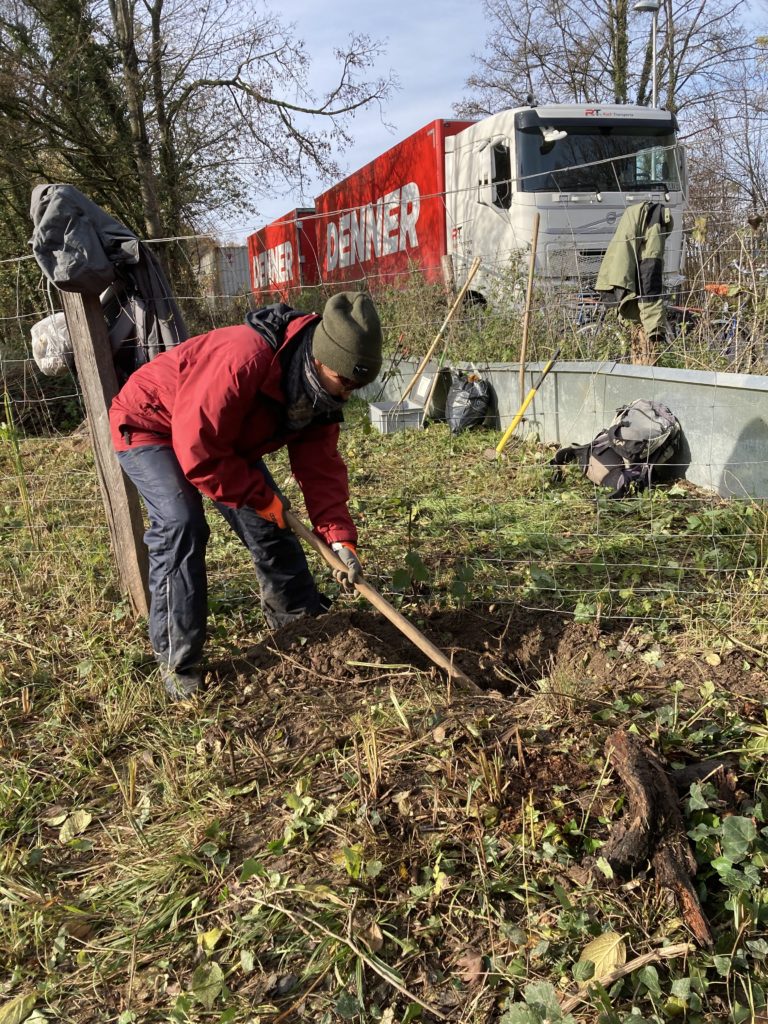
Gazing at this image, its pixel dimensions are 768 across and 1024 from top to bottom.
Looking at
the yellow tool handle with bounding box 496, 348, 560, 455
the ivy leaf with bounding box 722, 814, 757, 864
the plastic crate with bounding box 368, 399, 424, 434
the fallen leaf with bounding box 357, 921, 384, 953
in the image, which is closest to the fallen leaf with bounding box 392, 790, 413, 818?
the fallen leaf with bounding box 357, 921, 384, 953

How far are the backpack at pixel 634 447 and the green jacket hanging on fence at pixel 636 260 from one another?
2.26 meters

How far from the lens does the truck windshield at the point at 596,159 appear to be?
8.98m

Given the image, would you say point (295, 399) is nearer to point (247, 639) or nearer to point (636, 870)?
point (247, 639)

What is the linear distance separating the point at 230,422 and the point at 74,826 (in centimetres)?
129

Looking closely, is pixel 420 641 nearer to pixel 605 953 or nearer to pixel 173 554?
pixel 173 554

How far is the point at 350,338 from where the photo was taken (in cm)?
231

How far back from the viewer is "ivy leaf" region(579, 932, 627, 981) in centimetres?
160

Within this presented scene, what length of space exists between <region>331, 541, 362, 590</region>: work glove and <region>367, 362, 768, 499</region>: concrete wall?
238 centimetres

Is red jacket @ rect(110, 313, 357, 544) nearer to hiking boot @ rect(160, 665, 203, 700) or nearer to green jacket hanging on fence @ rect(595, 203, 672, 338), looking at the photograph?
hiking boot @ rect(160, 665, 203, 700)

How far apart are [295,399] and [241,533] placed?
802 millimetres

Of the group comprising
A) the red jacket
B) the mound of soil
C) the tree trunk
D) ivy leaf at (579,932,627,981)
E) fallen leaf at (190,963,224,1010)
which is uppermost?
the tree trunk

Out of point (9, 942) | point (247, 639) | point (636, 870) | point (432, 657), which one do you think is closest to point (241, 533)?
point (247, 639)

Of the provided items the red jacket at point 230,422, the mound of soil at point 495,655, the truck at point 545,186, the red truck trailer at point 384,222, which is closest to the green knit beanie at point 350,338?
the red jacket at point 230,422

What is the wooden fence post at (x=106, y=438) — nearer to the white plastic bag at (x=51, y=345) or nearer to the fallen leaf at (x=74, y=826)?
the white plastic bag at (x=51, y=345)
